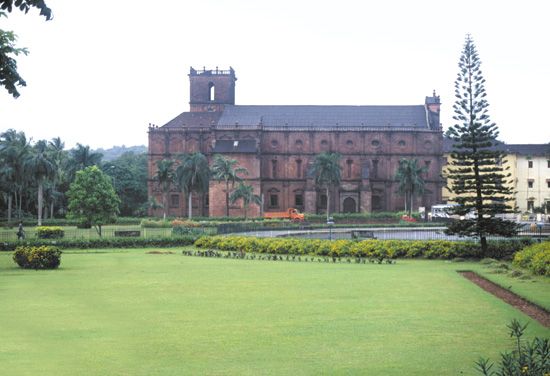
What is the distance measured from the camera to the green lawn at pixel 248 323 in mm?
10555

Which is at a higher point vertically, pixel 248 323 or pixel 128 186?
pixel 128 186

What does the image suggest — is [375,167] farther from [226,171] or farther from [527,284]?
[527,284]

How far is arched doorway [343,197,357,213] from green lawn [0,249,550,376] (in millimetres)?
58489

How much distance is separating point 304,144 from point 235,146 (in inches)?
302

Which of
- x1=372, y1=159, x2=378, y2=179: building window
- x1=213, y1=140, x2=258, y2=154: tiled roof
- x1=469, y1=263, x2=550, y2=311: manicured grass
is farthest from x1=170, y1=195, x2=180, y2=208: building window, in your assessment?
x1=469, y1=263, x2=550, y2=311: manicured grass

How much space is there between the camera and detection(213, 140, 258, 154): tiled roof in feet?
261

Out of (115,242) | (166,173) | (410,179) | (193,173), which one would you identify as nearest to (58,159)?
(166,173)

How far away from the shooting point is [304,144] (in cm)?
8319

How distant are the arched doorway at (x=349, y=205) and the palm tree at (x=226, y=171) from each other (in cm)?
1069

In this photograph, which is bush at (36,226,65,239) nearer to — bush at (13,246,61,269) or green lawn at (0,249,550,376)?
bush at (13,246,61,269)

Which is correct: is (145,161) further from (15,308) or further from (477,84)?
(15,308)

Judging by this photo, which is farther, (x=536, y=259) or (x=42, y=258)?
(x=42, y=258)

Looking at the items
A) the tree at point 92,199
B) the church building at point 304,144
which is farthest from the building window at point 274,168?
the tree at point 92,199

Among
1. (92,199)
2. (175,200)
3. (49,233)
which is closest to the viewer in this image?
(92,199)
